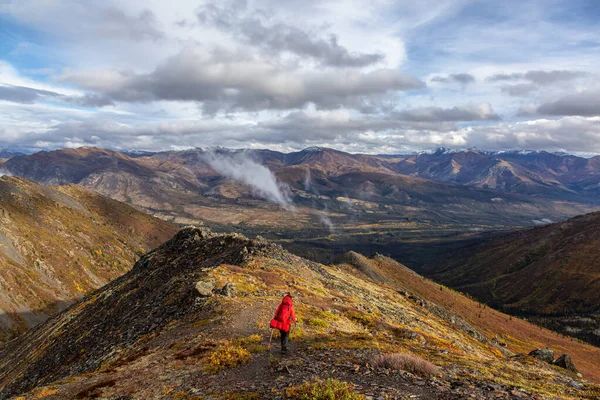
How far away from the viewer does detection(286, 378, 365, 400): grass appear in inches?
510

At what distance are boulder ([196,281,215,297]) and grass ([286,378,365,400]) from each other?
2202 centimetres

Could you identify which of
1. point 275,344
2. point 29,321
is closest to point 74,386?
point 275,344

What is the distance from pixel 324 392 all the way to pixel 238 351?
359 inches

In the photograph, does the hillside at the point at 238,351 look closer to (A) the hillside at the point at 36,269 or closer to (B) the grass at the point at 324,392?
(B) the grass at the point at 324,392

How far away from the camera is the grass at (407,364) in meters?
17.7

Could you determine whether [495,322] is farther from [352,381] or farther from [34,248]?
[34,248]

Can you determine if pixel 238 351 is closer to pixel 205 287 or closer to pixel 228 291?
pixel 228 291

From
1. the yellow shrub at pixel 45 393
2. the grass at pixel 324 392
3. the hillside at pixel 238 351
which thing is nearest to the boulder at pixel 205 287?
the hillside at pixel 238 351

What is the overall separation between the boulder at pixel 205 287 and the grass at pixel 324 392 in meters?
22.0

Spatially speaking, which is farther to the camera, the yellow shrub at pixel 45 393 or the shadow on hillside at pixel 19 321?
the shadow on hillside at pixel 19 321

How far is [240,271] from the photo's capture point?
4441 centimetres

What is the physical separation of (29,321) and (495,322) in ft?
532

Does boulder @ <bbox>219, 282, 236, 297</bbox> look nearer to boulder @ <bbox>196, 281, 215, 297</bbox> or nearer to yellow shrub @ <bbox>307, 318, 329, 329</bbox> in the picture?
boulder @ <bbox>196, 281, 215, 297</bbox>

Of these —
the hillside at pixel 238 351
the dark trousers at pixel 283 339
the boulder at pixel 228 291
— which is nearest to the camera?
the hillside at pixel 238 351
